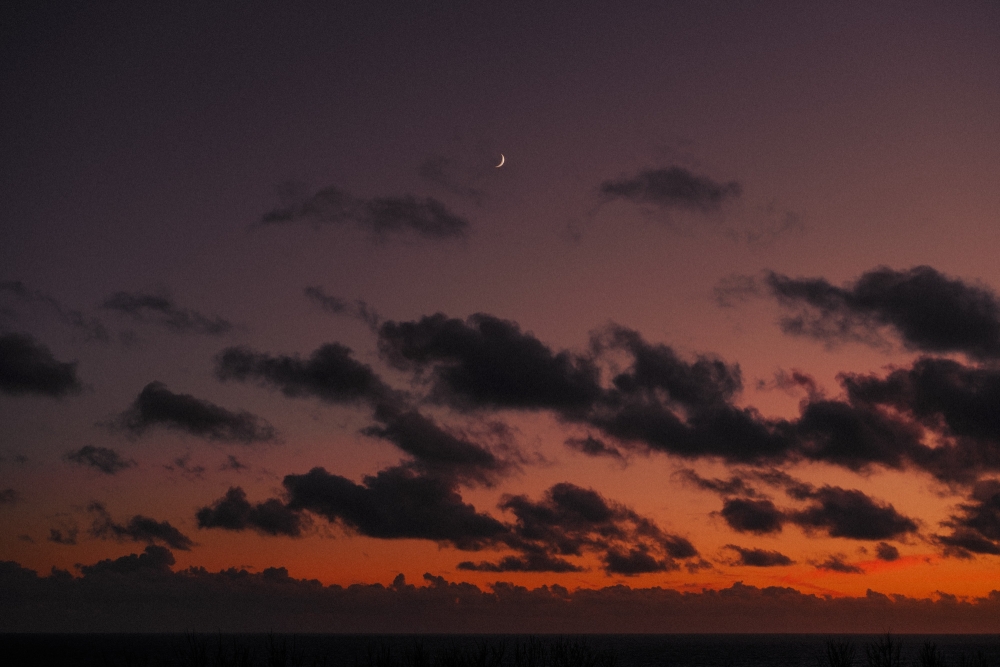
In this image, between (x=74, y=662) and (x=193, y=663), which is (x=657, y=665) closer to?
(x=74, y=662)

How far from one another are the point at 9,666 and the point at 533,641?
177774 mm

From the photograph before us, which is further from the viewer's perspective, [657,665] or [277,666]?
[657,665]

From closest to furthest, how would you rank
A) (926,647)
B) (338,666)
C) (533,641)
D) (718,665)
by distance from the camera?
(533,641) < (926,647) < (338,666) < (718,665)

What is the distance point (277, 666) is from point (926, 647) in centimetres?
2831

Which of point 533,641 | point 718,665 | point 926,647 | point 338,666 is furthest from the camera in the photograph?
point 718,665

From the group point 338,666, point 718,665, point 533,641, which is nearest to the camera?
point 533,641

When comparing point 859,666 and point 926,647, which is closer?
point 926,647

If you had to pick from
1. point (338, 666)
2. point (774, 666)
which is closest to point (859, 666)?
point (774, 666)

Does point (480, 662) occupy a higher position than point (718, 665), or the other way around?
point (480, 662)

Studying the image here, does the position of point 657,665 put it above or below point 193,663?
below

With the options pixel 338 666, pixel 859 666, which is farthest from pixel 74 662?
pixel 859 666

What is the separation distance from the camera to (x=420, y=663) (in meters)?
35.8

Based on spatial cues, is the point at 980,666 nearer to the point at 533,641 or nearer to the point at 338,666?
the point at 533,641

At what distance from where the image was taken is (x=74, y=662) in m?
180
